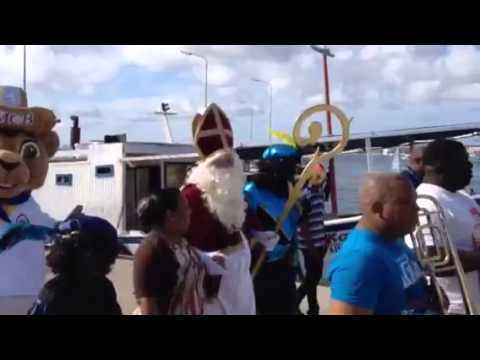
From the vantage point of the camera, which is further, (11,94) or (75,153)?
(75,153)

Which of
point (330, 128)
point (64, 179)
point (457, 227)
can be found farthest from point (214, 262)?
point (64, 179)

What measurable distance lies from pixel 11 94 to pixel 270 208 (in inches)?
66.8

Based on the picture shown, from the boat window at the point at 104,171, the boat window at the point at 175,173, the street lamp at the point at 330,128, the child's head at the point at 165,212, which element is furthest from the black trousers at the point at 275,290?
the boat window at the point at 104,171

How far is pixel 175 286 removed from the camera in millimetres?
2746

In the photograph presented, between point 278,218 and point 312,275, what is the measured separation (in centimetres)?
224

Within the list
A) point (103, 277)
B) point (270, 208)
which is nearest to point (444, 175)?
point (270, 208)

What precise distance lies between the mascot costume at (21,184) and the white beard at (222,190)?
0.95 meters

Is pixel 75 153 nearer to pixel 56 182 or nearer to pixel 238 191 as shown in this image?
pixel 56 182

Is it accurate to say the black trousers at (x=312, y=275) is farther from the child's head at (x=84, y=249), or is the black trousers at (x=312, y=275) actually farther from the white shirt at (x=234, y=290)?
the child's head at (x=84, y=249)

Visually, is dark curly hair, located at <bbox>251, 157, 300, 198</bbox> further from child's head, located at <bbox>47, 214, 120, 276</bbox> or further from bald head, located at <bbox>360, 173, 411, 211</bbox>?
child's head, located at <bbox>47, 214, 120, 276</bbox>

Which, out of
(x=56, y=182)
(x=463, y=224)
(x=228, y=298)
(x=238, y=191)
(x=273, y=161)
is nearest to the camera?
(x=228, y=298)

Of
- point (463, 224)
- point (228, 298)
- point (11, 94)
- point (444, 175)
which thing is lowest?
point (228, 298)

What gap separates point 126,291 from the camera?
8.10 m

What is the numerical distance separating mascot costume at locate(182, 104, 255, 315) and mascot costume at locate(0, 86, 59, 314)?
922 mm
